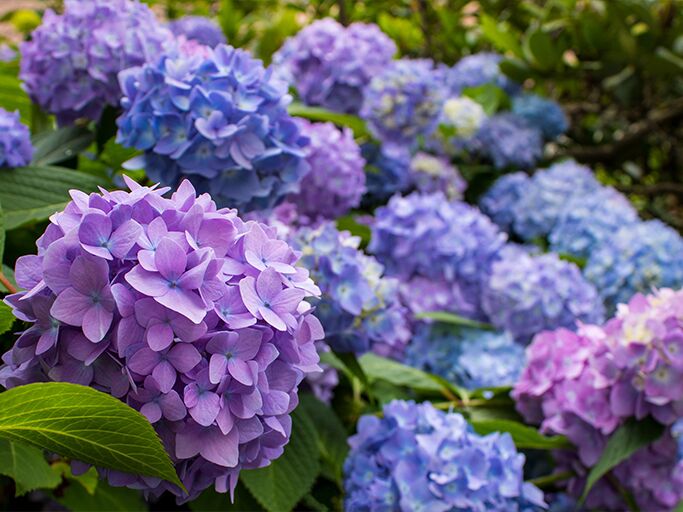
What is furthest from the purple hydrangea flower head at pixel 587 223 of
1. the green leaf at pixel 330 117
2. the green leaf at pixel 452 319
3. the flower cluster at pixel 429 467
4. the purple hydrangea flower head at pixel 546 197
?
the flower cluster at pixel 429 467

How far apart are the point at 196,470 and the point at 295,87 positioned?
1.12 m

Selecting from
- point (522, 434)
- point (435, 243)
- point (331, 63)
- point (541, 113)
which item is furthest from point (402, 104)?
point (522, 434)

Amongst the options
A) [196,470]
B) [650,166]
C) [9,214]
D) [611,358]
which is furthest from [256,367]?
[650,166]

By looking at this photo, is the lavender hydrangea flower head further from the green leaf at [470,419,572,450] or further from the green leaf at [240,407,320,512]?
the green leaf at [470,419,572,450]

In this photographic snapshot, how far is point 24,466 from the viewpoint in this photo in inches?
30.2

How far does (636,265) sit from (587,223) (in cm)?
20

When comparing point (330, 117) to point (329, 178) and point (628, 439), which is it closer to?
point (329, 178)

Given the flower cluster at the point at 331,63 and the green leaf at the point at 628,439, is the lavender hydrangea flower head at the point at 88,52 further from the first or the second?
the green leaf at the point at 628,439

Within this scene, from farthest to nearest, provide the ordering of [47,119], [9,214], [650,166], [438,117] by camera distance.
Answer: [650,166] → [438,117] → [47,119] → [9,214]

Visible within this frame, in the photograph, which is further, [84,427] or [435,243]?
[435,243]

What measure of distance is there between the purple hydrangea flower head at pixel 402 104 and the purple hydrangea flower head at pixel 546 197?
11.9 inches

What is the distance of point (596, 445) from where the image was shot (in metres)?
1.07

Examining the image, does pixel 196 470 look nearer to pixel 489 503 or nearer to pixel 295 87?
pixel 489 503

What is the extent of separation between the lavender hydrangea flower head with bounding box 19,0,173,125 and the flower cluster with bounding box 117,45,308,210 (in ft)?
0.36
